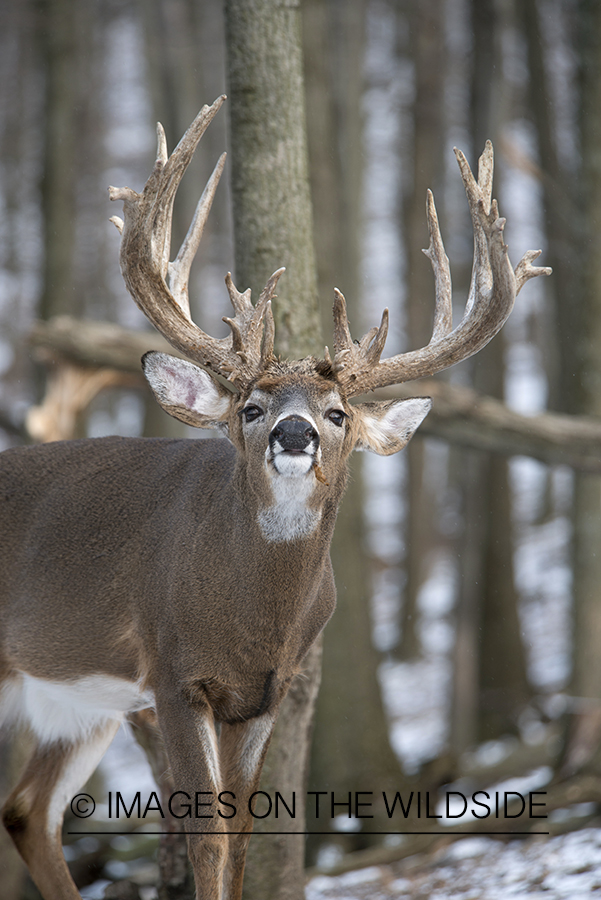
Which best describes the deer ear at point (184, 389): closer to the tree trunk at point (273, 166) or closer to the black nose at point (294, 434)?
the black nose at point (294, 434)

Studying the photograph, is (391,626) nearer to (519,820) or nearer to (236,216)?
(519,820)

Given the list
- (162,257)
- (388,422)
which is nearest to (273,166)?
(162,257)

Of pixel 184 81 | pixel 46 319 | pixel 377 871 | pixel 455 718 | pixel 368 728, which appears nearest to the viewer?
pixel 377 871

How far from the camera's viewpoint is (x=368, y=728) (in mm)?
7293

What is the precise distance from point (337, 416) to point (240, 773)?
169 centimetres

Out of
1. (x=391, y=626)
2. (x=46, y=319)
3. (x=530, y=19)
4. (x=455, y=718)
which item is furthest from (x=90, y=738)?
(x=391, y=626)

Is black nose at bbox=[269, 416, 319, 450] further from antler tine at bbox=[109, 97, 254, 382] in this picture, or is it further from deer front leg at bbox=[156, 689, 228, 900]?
deer front leg at bbox=[156, 689, 228, 900]

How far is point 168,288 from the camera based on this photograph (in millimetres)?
4391

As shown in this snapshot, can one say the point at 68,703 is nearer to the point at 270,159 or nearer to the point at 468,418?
the point at 270,159

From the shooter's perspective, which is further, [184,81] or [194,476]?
[184,81]

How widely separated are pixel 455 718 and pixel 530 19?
7.90m

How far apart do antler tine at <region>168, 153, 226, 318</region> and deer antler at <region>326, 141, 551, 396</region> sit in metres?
0.80

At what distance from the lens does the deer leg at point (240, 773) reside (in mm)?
4211
